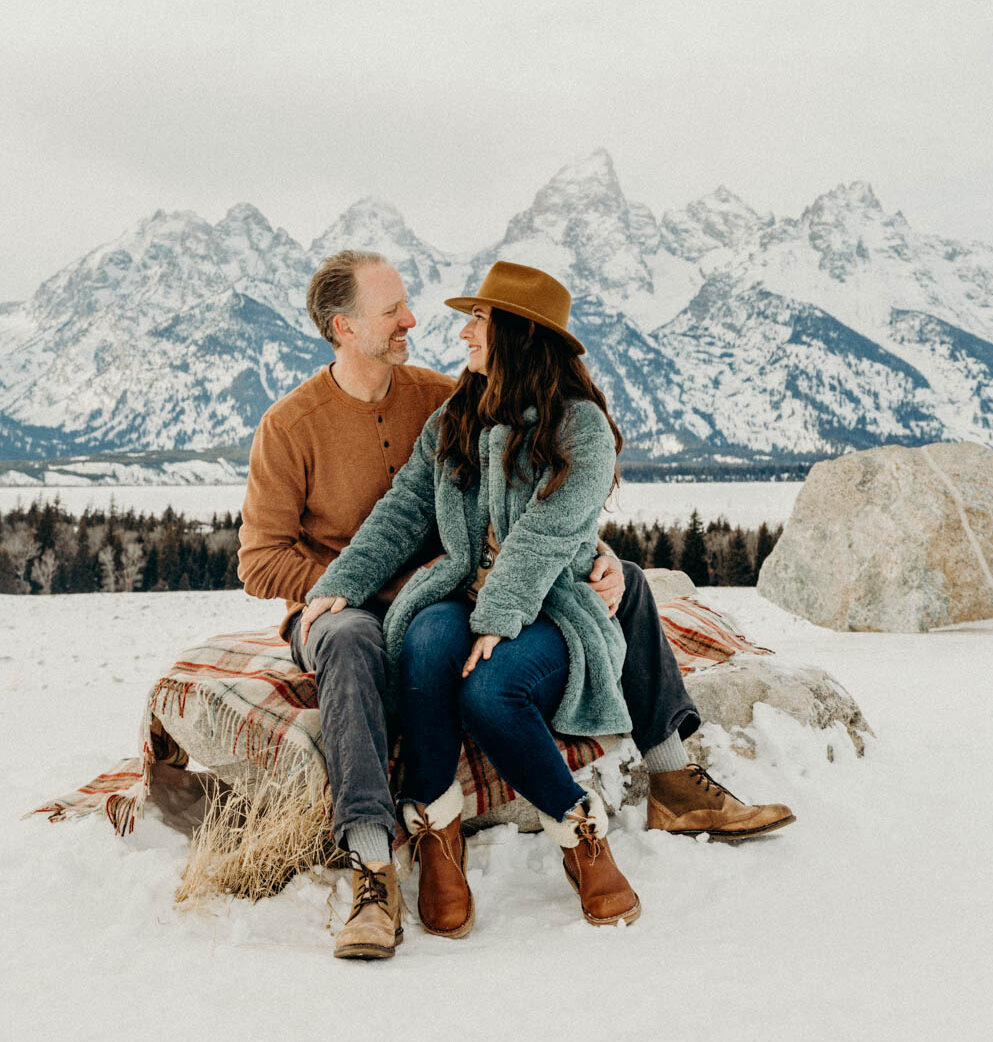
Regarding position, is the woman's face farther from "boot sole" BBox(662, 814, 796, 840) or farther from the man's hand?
"boot sole" BBox(662, 814, 796, 840)

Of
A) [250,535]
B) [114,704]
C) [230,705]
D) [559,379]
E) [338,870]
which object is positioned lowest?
[114,704]

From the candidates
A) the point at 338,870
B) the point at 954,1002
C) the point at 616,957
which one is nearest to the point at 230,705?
the point at 338,870

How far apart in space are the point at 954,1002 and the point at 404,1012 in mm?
1171

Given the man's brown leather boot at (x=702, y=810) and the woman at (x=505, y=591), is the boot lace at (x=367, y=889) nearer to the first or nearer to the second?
the woman at (x=505, y=591)

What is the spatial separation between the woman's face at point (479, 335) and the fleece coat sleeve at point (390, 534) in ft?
0.87

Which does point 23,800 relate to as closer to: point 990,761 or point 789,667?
point 789,667

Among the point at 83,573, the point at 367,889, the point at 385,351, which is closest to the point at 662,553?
the point at 83,573

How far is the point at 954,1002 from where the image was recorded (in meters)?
2.02

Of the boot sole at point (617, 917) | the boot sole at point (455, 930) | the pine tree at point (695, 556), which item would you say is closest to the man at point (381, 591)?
the boot sole at point (455, 930)

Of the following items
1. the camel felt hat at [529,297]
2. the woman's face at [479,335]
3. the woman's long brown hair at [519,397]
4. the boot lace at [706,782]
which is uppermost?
the camel felt hat at [529,297]

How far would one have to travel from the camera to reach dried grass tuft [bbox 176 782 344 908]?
8.39 feet

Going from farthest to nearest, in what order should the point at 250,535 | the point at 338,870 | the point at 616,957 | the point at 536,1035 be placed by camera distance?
the point at 250,535
the point at 338,870
the point at 616,957
the point at 536,1035

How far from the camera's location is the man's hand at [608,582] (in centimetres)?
284

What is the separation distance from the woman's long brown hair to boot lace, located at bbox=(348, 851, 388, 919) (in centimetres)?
114
